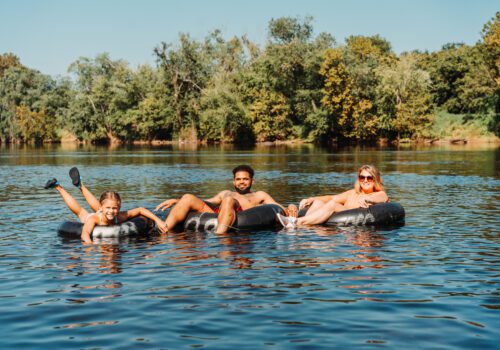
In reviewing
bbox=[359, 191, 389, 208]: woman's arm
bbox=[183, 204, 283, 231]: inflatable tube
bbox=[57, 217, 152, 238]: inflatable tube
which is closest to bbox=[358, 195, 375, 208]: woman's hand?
bbox=[359, 191, 389, 208]: woman's arm

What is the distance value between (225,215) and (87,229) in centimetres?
270

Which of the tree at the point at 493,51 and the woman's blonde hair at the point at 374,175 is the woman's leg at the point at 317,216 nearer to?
the woman's blonde hair at the point at 374,175

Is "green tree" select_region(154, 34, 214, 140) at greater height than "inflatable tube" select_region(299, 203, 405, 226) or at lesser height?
greater

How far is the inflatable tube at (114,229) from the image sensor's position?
39.3 ft

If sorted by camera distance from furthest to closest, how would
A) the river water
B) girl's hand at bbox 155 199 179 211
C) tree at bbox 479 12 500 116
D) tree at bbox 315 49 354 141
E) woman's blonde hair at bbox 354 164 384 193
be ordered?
tree at bbox 315 49 354 141 → tree at bbox 479 12 500 116 → woman's blonde hair at bbox 354 164 384 193 → girl's hand at bbox 155 199 179 211 → the river water

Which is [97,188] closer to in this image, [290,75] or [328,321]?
[328,321]

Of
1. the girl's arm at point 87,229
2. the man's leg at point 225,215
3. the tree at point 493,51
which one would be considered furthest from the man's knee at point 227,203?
the tree at point 493,51

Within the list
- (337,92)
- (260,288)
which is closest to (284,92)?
(337,92)

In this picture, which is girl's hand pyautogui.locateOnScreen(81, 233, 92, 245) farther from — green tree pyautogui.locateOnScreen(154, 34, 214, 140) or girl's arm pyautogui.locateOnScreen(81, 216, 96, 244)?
green tree pyautogui.locateOnScreen(154, 34, 214, 140)

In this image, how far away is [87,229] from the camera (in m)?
11.9

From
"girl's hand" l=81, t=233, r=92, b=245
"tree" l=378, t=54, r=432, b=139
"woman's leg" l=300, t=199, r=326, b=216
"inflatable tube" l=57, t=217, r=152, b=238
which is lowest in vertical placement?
"girl's hand" l=81, t=233, r=92, b=245

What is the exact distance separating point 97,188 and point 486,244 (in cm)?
1651

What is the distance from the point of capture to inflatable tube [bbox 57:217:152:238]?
12.0m

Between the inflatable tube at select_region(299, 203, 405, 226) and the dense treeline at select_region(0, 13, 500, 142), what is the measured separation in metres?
55.8
